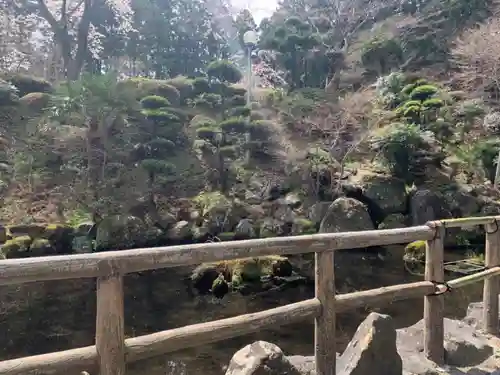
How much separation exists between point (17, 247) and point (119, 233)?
2.10 m

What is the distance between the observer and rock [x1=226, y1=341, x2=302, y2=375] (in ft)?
6.54

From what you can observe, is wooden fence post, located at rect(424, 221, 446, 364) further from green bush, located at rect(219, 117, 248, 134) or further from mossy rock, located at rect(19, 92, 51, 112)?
mossy rock, located at rect(19, 92, 51, 112)

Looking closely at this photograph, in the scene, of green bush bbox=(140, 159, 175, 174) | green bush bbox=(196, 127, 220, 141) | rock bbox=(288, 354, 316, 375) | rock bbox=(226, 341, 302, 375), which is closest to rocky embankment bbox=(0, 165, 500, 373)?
green bush bbox=(140, 159, 175, 174)

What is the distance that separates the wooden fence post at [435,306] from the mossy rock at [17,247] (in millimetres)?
8941

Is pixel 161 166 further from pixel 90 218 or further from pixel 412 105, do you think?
pixel 412 105

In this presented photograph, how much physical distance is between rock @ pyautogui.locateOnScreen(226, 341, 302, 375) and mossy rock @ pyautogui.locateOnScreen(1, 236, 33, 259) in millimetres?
9028

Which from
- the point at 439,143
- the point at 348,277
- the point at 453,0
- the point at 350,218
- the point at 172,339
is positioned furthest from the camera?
the point at 453,0

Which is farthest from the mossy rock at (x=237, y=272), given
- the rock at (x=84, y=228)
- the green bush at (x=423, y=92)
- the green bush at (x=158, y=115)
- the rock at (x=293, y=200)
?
the green bush at (x=423, y=92)

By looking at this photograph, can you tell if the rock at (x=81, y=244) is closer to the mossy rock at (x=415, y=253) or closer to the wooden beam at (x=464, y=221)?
the mossy rock at (x=415, y=253)

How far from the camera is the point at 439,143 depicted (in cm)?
1351

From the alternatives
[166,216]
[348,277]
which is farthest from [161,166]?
[348,277]

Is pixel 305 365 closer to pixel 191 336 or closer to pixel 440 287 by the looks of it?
pixel 440 287

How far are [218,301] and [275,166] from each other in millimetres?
7383

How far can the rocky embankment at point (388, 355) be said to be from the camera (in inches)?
81.0
